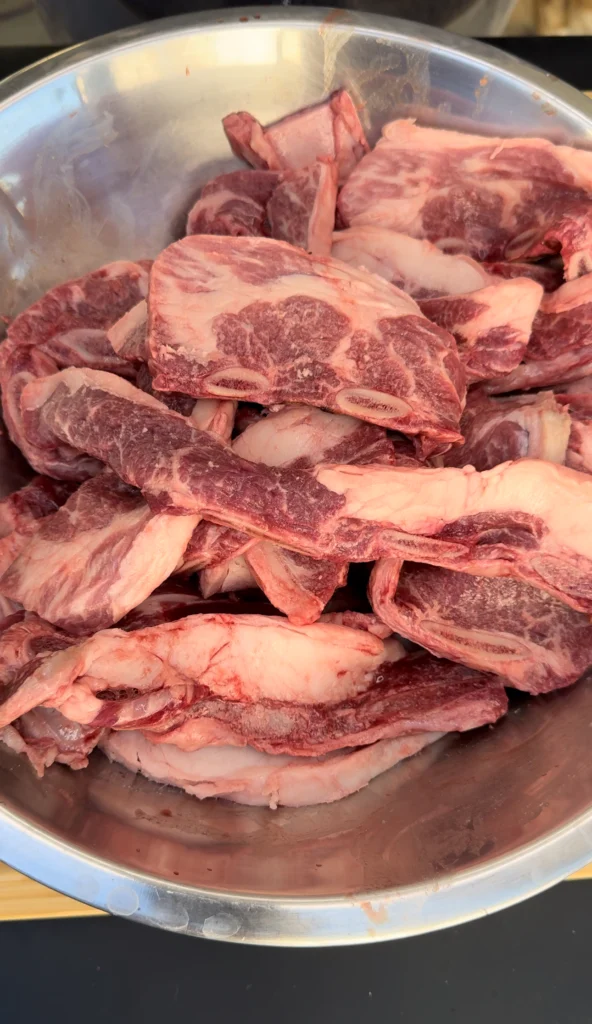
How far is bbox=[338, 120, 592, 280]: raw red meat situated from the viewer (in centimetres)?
210

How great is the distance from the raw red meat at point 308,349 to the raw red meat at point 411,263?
298 millimetres

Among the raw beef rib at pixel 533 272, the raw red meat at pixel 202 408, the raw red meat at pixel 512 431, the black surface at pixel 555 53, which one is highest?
the black surface at pixel 555 53

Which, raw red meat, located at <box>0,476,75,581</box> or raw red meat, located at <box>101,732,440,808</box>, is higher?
raw red meat, located at <box>0,476,75,581</box>

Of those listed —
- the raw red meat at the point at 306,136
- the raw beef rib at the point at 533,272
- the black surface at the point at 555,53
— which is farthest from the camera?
the black surface at the point at 555,53

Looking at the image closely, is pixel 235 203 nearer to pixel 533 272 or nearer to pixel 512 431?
pixel 533 272

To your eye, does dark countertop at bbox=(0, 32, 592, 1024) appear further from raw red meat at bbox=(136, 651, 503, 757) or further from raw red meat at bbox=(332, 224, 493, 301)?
raw red meat at bbox=(332, 224, 493, 301)

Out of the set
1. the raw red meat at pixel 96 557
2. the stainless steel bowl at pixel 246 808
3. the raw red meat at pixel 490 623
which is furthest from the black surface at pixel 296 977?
the raw red meat at pixel 96 557

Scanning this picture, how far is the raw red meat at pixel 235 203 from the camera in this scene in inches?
84.1

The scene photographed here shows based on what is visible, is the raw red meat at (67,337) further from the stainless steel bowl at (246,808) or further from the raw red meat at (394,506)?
the raw red meat at (394,506)

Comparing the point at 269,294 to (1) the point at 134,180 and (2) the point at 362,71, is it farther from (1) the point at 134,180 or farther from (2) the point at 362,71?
(2) the point at 362,71

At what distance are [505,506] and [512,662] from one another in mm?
407

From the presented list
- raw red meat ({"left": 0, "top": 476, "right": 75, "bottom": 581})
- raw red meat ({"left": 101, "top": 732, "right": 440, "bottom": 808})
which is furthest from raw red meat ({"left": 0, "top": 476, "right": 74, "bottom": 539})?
raw red meat ({"left": 101, "top": 732, "right": 440, "bottom": 808})

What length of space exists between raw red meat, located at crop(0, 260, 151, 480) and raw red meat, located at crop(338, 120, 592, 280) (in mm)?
721

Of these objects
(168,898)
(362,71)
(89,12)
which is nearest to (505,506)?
(168,898)
